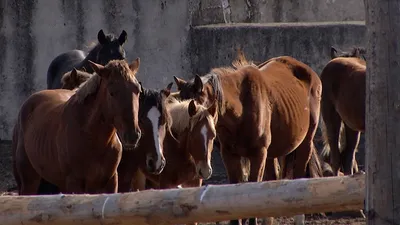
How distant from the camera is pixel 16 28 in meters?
13.7

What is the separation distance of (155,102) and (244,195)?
3.04 metres

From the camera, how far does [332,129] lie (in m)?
11.3

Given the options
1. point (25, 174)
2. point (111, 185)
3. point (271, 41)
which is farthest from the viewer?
point (271, 41)

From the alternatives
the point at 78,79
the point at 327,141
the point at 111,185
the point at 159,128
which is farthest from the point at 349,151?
the point at 111,185

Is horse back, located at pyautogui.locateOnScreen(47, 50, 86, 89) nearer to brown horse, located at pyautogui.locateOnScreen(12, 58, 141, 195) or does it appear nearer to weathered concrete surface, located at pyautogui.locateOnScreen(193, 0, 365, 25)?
brown horse, located at pyautogui.locateOnScreen(12, 58, 141, 195)

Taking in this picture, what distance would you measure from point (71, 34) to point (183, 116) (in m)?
6.34

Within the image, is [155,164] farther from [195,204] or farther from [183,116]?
[195,204]

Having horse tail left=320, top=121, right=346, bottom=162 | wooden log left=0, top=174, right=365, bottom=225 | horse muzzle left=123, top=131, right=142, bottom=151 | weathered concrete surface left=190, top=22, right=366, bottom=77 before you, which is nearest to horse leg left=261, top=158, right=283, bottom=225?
horse tail left=320, top=121, right=346, bottom=162

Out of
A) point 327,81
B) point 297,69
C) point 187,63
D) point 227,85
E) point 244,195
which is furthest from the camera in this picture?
point 187,63

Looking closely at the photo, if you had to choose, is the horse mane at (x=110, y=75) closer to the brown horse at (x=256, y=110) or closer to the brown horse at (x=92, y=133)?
the brown horse at (x=92, y=133)

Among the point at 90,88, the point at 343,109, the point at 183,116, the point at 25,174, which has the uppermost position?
the point at 90,88

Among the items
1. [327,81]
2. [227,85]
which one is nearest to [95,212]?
[227,85]

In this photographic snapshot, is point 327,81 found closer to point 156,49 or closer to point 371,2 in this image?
point 156,49

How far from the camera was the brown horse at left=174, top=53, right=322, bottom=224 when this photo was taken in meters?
8.05
